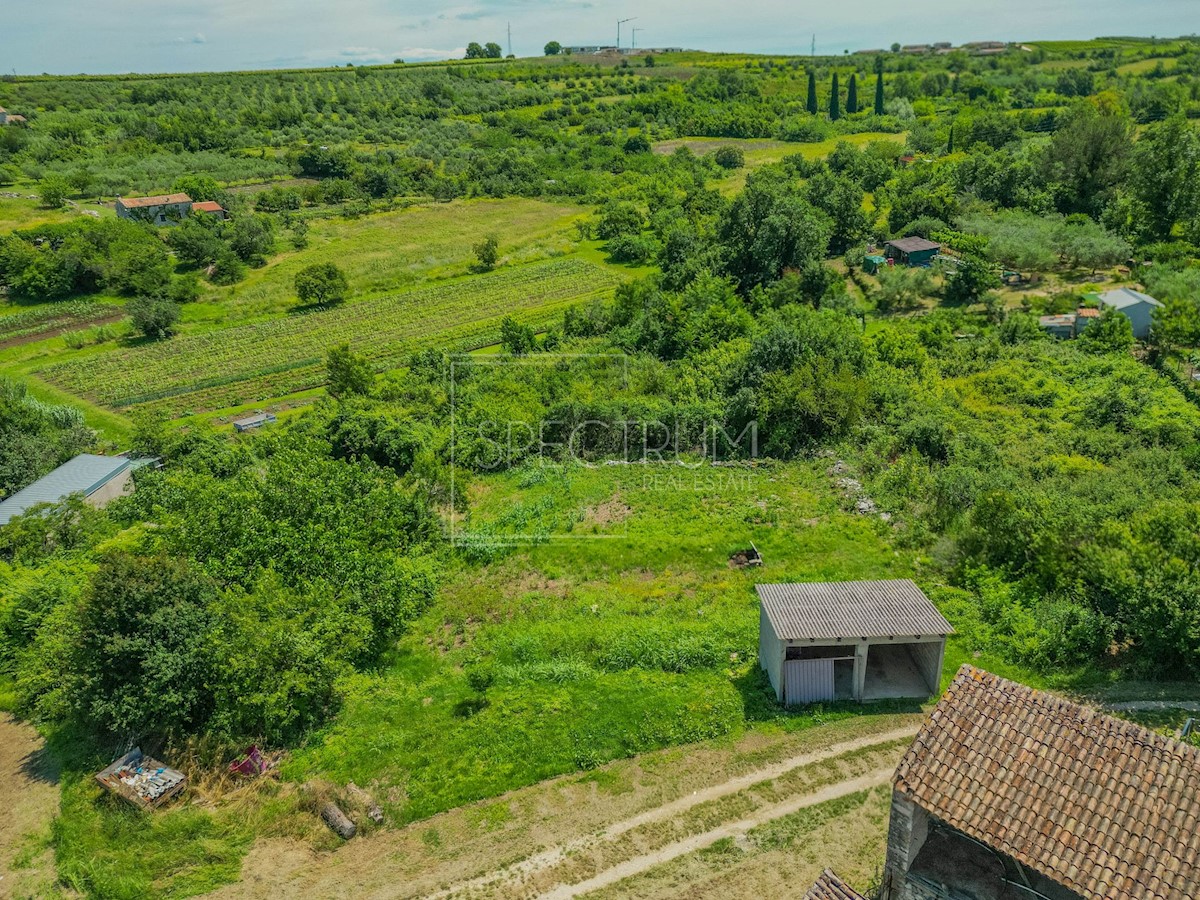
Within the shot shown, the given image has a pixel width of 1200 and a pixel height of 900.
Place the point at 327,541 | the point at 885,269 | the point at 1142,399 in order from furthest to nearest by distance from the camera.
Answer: the point at 885,269 < the point at 1142,399 < the point at 327,541

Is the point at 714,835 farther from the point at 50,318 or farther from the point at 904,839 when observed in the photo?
the point at 50,318

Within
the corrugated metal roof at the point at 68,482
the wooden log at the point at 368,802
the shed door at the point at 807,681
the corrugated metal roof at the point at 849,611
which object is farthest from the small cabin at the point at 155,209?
the shed door at the point at 807,681

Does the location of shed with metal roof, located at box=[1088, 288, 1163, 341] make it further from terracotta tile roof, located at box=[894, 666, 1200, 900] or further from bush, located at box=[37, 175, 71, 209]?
bush, located at box=[37, 175, 71, 209]

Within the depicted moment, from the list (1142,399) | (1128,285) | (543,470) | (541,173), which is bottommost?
(543,470)

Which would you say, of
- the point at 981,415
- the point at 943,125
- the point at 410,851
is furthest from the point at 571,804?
the point at 943,125

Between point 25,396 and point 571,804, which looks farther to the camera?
point 25,396

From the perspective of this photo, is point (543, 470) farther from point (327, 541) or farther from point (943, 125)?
point (943, 125)
